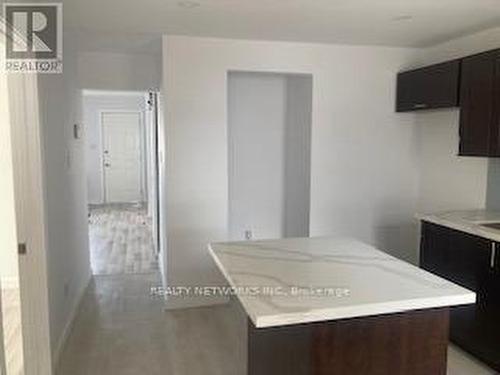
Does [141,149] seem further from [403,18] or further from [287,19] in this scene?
[403,18]

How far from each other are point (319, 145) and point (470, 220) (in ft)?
5.08

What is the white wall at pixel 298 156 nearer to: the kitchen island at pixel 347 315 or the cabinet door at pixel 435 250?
the cabinet door at pixel 435 250

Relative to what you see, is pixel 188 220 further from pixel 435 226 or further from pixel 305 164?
pixel 435 226

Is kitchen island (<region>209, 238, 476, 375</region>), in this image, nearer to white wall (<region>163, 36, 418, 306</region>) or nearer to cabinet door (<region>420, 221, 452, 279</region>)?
cabinet door (<region>420, 221, 452, 279</region>)

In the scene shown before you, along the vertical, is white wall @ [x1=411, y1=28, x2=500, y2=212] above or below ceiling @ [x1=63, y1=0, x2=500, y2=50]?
below

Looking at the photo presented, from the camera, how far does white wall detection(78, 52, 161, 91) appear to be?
4.54 meters

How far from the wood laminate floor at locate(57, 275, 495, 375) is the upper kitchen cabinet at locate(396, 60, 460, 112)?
2.01 meters

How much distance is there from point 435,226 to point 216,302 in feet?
6.81

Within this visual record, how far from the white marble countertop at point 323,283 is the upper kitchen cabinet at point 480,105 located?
1532 millimetres

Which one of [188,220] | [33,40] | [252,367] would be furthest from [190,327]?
[33,40]

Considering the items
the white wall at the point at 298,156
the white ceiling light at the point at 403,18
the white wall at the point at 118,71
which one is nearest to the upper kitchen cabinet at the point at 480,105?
the white ceiling light at the point at 403,18

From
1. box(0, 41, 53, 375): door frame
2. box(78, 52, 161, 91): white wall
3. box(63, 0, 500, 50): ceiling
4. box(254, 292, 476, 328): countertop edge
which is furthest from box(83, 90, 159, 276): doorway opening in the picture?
box(254, 292, 476, 328): countertop edge

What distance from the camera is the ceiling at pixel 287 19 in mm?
2912

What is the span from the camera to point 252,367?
232 centimetres
